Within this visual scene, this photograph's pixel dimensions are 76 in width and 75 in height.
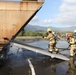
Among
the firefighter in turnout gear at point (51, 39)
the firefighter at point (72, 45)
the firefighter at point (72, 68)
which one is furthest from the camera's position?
the firefighter in turnout gear at point (51, 39)

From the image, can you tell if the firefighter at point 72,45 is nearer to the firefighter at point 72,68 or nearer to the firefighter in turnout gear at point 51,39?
the firefighter in turnout gear at point 51,39

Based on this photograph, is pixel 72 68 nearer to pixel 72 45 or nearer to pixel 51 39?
pixel 72 45

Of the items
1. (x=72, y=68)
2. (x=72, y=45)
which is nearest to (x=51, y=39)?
(x=72, y=45)

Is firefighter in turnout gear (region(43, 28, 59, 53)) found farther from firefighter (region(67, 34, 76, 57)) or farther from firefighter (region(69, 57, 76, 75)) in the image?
firefighter (region(69, 57, 76, 75))

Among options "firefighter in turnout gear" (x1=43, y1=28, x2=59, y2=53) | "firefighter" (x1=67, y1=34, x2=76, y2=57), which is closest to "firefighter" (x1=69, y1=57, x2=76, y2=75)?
"firefighter" (x1=67, y1=34, x2=76, y2=57)

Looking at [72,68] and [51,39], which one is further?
[51,39]

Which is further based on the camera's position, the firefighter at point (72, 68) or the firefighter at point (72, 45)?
the firefighter at point (72, 45)

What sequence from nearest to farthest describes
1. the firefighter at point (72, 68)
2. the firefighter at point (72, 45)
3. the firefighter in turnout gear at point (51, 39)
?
the firefighter at point (72, 68)
the firefighter at point (72, 45)
the firefighter in turnout gear at point (51, 39)

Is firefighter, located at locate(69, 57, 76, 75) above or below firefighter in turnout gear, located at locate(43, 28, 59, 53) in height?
below

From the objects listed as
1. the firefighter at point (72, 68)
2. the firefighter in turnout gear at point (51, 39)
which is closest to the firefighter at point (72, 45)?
the firefighter in turnout gear at point (51, 39)

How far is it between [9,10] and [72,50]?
5810mm

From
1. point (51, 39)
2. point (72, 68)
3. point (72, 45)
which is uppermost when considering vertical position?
point (51, 39)

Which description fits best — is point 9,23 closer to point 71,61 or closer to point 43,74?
point 43,74

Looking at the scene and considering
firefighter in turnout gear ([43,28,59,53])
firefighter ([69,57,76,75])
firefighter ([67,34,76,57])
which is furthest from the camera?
firefighter in turnout gear ([43,28,59,53])
